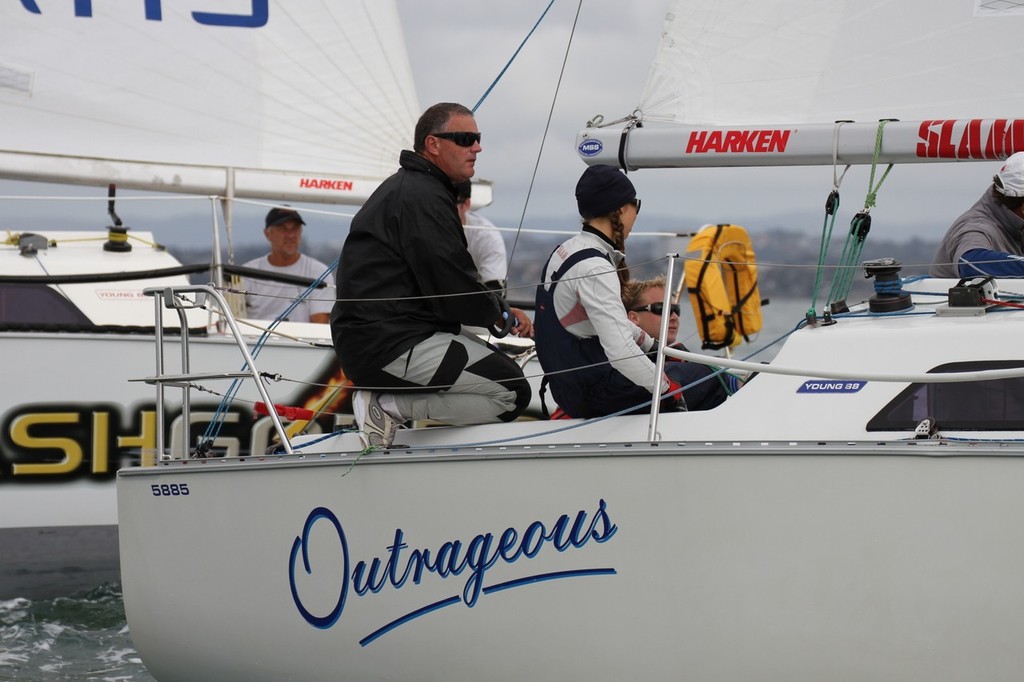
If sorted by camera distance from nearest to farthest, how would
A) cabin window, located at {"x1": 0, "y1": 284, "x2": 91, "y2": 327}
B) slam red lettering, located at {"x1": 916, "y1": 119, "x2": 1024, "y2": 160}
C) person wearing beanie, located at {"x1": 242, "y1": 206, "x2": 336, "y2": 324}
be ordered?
slam red lettering, located at {"x1": 916, "y1": 119, "x2": 1024, "y2": 160}, cabin window, located at {"x1": 0, "y1": 284, "x2": 91, "y2": 327}, person wearing beanie, located at {"x1": 242, "y1": 206, "x2": 336, "y2": 324}

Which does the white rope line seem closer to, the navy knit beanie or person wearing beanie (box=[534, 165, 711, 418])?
person wearing beanie (box=[534, 165, 711, 418])

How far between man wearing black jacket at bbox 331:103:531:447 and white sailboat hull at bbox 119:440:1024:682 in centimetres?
32

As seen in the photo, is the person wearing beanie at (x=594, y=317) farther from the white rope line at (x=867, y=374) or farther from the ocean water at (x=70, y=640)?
the ocean water at (x=70, y=640)

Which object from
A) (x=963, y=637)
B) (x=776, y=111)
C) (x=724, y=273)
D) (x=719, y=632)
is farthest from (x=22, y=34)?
(x=963, y=637)

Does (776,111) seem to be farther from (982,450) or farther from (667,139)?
(982,450)

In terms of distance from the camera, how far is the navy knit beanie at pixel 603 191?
4.36 meters

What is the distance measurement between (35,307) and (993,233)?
464 centimetres

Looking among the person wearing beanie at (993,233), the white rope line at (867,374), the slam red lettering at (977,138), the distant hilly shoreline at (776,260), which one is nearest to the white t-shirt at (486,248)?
the distant hilly shoreline at (776,260)

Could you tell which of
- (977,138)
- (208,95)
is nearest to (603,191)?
(977,138)

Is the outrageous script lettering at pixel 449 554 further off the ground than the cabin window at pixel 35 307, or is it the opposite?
the cabin window at pixel 35 307

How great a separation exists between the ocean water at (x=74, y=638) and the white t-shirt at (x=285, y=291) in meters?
1.64

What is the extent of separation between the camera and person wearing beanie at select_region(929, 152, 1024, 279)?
488 cm

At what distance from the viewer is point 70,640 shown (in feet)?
20.3

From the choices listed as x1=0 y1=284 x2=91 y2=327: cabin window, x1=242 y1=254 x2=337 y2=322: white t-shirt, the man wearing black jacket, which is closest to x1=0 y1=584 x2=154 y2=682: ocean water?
x1=0 y1=284 x2=91 y2=327: cabin window
